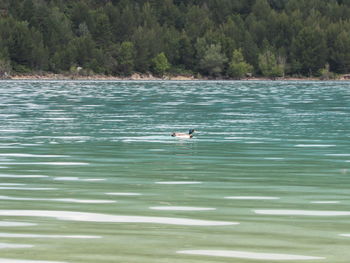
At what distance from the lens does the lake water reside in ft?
59.6

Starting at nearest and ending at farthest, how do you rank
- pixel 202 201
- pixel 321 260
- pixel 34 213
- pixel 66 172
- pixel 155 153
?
pixel 321 260
pixel 34 213
pixel 202 201
pixel 66 172
pixel 155 153

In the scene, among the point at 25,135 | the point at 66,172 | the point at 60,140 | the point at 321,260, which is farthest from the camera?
the point at 25,135

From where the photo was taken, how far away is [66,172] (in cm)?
3114

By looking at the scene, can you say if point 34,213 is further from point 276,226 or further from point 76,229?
point 276,226

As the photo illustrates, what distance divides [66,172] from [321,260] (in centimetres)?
1501

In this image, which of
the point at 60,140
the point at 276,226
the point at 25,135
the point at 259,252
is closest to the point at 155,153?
the point at 60,140

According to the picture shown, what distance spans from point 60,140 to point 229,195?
20.6m

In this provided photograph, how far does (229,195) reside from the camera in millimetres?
25359

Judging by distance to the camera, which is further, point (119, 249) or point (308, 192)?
point (308, 192)

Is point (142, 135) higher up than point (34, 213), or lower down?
lower down

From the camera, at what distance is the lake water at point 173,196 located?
1816 centimetres

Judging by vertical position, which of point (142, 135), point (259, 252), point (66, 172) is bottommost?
point (142, 135)

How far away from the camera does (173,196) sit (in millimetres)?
25141

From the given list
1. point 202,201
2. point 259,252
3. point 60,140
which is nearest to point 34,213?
point 202,201
